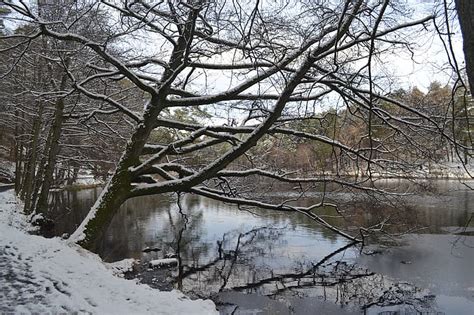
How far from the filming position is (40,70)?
14.5m

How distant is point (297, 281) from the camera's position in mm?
10500

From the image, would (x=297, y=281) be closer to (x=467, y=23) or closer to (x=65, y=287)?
(x=65, y=287)

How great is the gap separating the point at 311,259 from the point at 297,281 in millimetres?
2034

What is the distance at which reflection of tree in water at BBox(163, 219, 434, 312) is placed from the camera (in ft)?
30.1

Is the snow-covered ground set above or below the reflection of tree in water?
above

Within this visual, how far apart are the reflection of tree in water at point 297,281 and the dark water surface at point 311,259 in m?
0.02

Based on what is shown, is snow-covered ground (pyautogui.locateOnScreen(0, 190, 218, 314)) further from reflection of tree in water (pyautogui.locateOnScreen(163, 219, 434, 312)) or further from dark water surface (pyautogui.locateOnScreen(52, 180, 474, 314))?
reflection of tree in water (pyautogui.locateOnScreen(163, 219, 434, 312))

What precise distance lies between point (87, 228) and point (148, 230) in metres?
9.28

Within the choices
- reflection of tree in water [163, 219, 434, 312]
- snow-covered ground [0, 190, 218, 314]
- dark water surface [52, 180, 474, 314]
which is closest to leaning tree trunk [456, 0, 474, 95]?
snow-covered ground [0, 190, 218, 314]

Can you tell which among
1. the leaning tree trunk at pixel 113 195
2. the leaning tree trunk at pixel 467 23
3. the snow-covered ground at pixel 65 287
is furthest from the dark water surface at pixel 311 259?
the leaning tree trunk at pixel 467 23

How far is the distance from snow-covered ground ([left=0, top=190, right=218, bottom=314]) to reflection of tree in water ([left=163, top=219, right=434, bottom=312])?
3.30 m

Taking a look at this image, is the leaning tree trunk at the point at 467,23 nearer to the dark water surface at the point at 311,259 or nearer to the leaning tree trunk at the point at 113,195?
the dark water surface at the point at 311,259

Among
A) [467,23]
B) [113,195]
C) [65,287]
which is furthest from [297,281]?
[467,23]

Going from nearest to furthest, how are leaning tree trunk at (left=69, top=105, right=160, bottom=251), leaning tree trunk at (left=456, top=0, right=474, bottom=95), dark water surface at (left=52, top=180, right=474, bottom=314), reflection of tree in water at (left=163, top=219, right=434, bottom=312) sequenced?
1. leaning tree trunk at (left=456, top=0, right=474, bottom=95)
2. leaning tree trunk at (left=69, top=105, right=160, bottom=251)
3. dark water surface at (left=52, top=180, right=474, bottom=314)
4. reflection of tree in water at (left=163, top=219, right=434, bottom=312)
